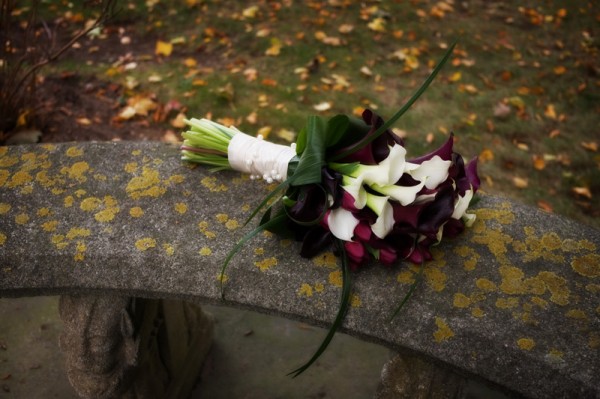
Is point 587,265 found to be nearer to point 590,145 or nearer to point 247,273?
point 247,273

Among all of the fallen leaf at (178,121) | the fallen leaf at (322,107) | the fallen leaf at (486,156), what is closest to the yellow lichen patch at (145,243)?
the fallen leaf at (178,121)

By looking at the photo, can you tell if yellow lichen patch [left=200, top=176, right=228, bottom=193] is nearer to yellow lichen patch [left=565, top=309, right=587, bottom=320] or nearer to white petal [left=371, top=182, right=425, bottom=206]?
white petal [left=371, top=182, right=425, bottom=206]

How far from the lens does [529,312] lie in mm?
1441

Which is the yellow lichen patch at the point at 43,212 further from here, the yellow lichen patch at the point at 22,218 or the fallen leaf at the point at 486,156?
the fallen leaf at the point at 486,156

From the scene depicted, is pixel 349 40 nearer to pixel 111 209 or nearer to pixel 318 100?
pixel 318 100

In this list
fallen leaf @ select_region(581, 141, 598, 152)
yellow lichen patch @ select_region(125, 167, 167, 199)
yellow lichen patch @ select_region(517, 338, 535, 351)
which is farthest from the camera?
fallen leaf @ select_region(581, 141, 598, 152)

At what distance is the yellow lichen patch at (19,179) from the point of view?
185 centimetres

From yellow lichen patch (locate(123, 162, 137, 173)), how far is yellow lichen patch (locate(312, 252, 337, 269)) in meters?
0.78

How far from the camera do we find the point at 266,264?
1554 millimetres

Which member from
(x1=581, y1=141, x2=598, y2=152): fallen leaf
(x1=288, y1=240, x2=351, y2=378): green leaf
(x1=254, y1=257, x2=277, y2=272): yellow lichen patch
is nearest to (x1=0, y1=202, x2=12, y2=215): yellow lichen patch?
(x1=254, y1=257, x2=277, y2=272): yellow lichen patch

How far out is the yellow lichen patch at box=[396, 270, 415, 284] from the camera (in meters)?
1.51

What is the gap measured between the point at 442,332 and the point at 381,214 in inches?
13.9

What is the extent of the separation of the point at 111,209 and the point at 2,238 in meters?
0.33

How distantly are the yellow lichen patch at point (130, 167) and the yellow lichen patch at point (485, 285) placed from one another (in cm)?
123
